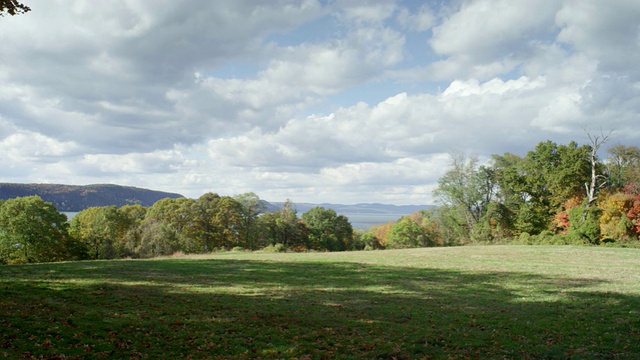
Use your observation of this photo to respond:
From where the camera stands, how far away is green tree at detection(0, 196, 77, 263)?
4753cm

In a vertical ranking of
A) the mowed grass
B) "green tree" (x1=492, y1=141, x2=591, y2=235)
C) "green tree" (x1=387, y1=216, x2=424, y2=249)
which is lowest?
"green tree" (x1=387, y1=216, x2=424, y2=249)

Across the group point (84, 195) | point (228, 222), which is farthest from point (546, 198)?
point (84, 195)

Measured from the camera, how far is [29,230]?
158 ft

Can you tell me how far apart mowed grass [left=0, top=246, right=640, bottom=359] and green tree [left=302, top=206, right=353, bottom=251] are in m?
56.3

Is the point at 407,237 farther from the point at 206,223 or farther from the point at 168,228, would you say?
the point at 168,228

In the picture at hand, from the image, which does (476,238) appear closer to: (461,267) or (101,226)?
(461,267)

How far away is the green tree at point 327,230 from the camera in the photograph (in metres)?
78.9

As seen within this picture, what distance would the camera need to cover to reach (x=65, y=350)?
806 cm

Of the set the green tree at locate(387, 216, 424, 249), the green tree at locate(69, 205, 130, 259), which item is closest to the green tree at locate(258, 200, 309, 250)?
→ the green tree at locate(387, 216, 424, 249)

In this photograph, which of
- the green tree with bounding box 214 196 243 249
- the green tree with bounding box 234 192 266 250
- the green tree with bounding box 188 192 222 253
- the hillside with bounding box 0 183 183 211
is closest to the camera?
the green tree with bounding box 188 192 222 253

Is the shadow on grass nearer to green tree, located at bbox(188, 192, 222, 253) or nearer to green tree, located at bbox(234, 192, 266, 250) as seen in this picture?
green tree, located at bbox(188, 192, 222, 253)

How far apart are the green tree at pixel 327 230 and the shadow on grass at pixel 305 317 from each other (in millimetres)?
58582

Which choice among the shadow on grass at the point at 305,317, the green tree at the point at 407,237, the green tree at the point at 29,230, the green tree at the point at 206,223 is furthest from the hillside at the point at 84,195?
the shadow on grass at the point at 305,317

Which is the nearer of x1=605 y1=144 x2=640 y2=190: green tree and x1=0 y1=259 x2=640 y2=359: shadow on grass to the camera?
x1=0 y1=259 x2=640 y2=359: shadow on grass
